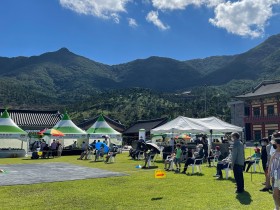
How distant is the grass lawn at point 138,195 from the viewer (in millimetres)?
8922

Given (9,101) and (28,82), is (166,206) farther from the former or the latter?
(28,82)

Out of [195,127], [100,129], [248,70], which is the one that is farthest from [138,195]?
[248,70]

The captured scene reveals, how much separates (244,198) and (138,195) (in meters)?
3.32

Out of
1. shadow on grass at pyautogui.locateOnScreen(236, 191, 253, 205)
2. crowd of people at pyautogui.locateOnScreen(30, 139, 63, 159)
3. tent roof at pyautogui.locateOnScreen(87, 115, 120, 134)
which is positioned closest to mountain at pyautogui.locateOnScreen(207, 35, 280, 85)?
tent roof at pyautogui.locateOnScreen(87, 115, 120, 134)

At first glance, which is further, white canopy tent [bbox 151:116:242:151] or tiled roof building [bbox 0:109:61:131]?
tiled roof building [bbox 0:109:61:131]

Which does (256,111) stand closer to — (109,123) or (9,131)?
(109,123)

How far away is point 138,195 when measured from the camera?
10328 millimetres

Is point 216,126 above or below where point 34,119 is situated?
below

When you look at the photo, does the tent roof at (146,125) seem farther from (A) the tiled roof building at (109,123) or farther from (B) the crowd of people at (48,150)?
(B) the crowd of people at (48,150)

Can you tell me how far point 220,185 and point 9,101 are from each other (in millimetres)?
98565

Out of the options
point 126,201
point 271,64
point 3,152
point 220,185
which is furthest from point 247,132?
point 271,64

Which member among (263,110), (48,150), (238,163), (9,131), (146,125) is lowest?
(48,150)

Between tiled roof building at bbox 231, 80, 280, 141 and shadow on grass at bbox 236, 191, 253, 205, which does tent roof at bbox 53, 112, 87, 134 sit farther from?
tiled roof building at bbox 231, 80, 280, 141

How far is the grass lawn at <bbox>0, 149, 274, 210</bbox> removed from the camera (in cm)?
892
